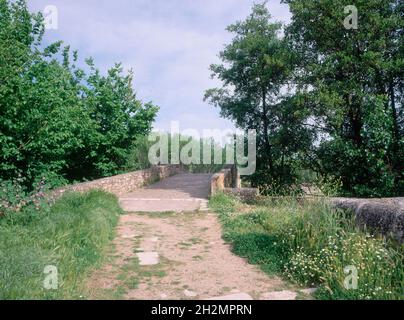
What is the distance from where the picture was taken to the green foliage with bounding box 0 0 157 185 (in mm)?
9234

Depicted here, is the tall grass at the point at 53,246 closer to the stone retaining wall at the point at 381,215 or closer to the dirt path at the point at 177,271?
the dirt path at the point at 177,271

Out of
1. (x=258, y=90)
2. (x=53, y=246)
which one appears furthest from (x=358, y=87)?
(x=53, y=246)

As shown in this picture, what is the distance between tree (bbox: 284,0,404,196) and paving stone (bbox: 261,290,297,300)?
7.53m

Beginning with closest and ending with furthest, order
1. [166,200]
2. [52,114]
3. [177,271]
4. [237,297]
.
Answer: [237,297] < [177,271] < [52,114] < [166,200]

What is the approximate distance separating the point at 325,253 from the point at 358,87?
30.4ft

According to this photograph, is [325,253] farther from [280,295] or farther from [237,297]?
[237,297]

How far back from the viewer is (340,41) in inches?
495

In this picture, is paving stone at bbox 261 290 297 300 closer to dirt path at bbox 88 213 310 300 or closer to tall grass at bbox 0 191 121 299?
dirt path at bbox 88 213 310 300

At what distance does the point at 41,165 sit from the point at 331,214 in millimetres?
9770

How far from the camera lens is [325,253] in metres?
4.77

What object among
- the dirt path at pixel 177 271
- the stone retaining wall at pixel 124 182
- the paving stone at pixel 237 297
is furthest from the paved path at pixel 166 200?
the paving stone at pixel 237 297
